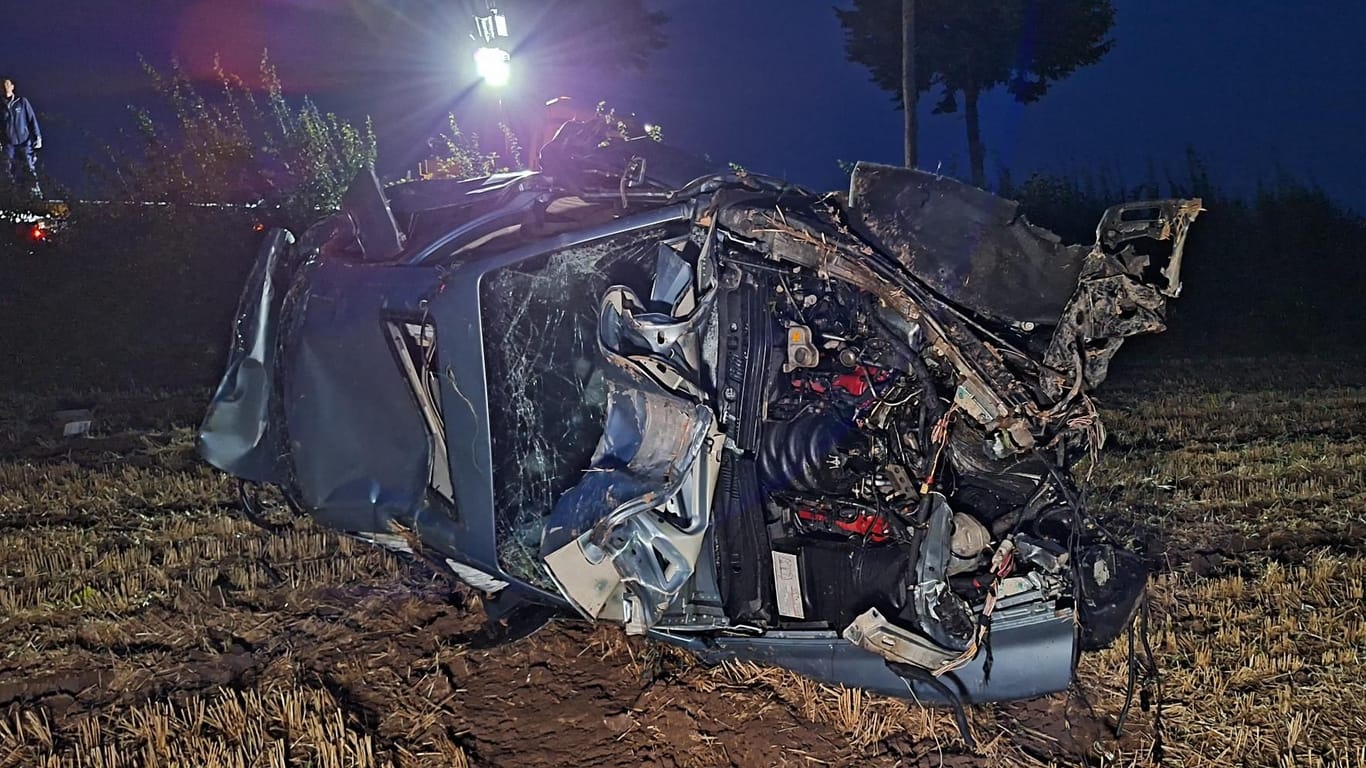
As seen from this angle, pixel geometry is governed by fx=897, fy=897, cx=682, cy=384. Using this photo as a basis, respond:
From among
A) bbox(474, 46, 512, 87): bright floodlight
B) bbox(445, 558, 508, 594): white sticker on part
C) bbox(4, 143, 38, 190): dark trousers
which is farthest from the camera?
bbox(4, 143, 38, 190): dark trousers

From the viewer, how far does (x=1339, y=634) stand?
3658 mm

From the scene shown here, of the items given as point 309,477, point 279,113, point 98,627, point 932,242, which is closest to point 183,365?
point 279,113

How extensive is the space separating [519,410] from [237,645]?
5.69 feet

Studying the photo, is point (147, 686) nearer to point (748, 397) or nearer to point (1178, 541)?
point (748, 397)

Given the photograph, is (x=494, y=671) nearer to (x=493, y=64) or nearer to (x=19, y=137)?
(x=493, y=64)

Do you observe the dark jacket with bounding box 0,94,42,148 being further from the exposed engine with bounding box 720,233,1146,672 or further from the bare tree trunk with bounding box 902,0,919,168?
the exposed engine with bounding box 720,233,1146,672

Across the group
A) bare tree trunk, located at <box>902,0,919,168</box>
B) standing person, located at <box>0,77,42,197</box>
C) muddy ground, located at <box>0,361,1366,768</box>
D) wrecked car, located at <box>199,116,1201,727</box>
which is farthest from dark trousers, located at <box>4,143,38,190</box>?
wrecked car, located at <box>199,116,1201,727</box>

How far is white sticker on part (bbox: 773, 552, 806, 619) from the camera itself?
2943 millimetres

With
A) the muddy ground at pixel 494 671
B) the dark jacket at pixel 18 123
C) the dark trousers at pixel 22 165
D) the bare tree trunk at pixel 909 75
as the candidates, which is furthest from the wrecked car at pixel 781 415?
the dark trousers at pixel 22 165

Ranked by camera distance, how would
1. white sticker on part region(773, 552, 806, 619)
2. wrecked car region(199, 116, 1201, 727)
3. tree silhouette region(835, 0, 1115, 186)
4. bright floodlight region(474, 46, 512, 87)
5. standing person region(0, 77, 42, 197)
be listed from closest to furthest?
wrecked car region(199, 116, 1201, 727) < white sticker on part region(773, 552, 806, 619) < bright floodlight region(474, 46, 512, 87) < standing person region(0, 77, 42, 197) < tree silhouette region(835, 0, 1115, 186)

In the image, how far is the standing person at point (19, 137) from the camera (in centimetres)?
1228

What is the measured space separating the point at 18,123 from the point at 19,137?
19 centimetres

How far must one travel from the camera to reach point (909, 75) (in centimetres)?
1323

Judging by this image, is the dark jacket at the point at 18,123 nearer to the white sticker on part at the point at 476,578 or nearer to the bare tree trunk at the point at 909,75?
the bare tree trunk at the point at 909,75
